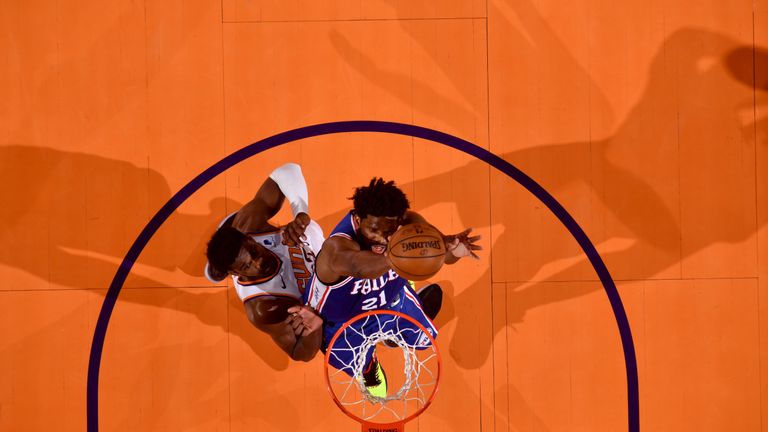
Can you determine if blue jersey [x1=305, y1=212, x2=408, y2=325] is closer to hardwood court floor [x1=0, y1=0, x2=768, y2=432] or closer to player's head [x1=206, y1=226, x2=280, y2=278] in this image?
player's head [x1=206, y1=226, x2=280, y2=278]

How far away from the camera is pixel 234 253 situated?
4.04 m

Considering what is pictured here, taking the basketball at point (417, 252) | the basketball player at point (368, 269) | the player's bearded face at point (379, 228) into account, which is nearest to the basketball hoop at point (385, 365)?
the basketball player at point (368, 269)

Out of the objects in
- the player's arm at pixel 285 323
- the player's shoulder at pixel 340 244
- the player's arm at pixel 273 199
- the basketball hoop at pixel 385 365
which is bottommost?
the basketball hoop at pixel 385 365

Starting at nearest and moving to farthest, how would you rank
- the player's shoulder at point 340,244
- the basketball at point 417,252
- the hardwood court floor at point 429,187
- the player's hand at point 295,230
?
1. the basketball at point 417,252
2. the player's shoulder at point 340,244
3. the player's hand at point 295,230
4. the hardwood court floor at point 429,187

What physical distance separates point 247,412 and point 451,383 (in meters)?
1.60

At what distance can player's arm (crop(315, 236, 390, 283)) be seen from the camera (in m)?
3.72

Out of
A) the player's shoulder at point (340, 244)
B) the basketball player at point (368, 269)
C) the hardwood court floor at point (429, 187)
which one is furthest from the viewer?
the hardwood court floor at point (429, 187)

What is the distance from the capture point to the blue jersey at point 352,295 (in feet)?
13.9

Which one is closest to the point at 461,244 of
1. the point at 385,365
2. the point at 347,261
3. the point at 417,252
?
the point at 417,252

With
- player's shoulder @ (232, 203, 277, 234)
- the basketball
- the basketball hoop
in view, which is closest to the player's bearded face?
the basketball

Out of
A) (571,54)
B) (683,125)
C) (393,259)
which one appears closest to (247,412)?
(393,259)

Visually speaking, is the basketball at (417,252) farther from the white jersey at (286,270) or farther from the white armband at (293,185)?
the white jersey at (286,270)

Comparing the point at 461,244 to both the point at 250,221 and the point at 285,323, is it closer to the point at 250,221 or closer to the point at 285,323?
the point at 285,323

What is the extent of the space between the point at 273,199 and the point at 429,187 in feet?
3.98
